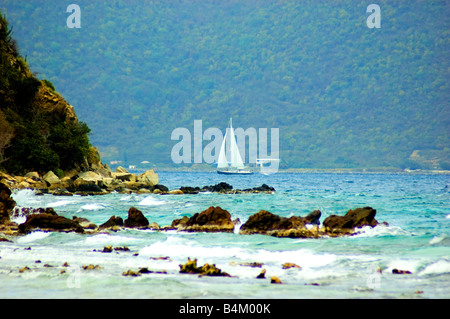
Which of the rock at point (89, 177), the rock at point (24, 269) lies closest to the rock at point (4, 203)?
the rock at point (24, 269)

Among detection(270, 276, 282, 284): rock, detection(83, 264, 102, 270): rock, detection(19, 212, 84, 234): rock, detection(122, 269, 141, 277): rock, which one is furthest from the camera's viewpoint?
detection(19, 212, 84, 234): rock

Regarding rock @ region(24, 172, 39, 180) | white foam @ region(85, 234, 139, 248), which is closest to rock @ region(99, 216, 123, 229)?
white foam @ region(85, 234, 139, 248)

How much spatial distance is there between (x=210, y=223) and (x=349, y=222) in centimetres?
548

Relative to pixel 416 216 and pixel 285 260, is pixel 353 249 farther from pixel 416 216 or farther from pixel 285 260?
pixel 416 216

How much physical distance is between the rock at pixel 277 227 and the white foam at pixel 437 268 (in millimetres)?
6470

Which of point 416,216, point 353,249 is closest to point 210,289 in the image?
point 353,249

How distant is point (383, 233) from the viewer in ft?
72.1

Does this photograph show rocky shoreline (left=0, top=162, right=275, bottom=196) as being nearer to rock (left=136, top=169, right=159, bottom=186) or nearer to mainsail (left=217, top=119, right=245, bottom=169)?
rock (left=136, top=169, right=159, bottom=186)

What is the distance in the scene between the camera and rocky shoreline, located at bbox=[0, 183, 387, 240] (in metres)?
21.5

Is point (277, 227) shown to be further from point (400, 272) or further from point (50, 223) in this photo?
point (50, 223)

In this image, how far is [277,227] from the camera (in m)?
21.8

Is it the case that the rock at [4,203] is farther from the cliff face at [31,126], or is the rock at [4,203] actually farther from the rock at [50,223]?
the cliff face at [31,126]

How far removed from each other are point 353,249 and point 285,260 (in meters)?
3.26

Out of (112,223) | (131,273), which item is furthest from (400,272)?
(112,223)
